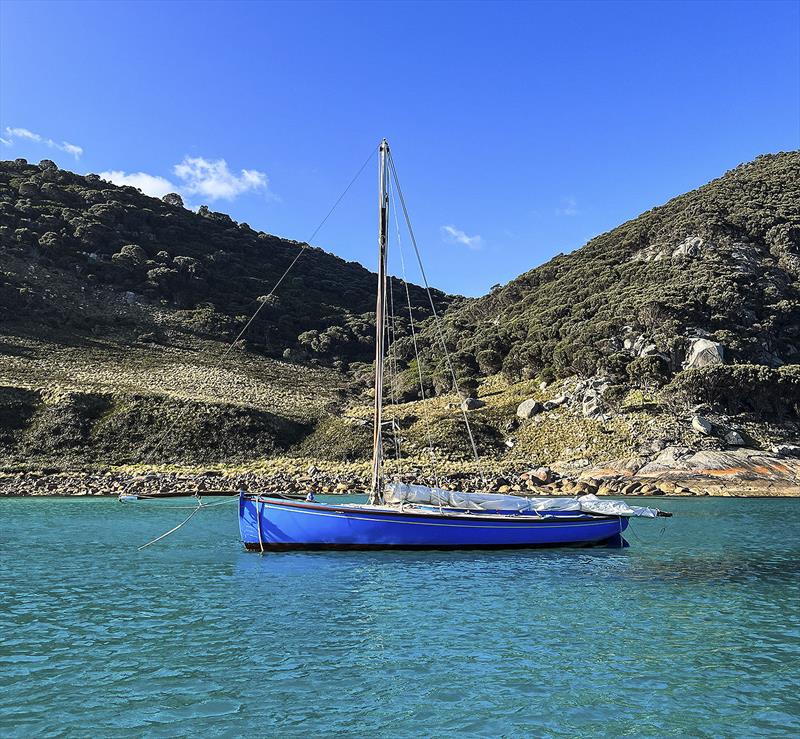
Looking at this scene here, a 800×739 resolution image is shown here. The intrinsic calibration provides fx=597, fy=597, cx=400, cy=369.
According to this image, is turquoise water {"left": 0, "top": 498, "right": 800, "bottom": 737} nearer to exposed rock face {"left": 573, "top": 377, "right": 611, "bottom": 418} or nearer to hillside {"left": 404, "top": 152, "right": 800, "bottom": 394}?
exposed rock face {"left": 573, "top": 377, "right": 611, "bottom": 418}

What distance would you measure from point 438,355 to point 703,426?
142 feet

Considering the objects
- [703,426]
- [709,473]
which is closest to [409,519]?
[709,473]

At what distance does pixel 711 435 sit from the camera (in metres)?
50.3

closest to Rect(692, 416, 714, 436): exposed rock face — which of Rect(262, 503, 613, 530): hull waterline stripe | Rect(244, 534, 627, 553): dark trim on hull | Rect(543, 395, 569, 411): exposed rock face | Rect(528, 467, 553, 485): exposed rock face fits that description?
Rect(543, 395, 569, 411): exposed rock face

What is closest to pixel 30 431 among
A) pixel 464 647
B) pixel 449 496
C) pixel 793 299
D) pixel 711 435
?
pixel 449 496

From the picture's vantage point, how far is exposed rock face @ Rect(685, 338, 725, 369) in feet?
191

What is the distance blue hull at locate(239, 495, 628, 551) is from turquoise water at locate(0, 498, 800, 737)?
529 mm

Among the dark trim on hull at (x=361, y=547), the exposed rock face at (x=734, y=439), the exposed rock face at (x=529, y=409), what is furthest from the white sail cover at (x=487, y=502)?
the exposed rock face at (x=529, y=409)

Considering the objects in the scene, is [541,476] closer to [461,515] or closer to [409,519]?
[461,515]

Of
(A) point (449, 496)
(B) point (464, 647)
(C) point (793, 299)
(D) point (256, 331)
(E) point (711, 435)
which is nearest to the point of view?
(B) point (464, 647)

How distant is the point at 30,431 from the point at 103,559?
40319mm

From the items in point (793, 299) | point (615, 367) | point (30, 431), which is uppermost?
point (793, 299)

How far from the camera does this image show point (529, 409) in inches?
2411

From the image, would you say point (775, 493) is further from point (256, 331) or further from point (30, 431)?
point (256, 331)
